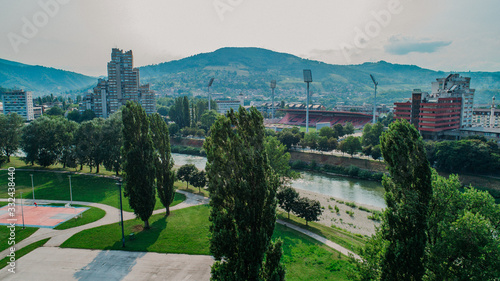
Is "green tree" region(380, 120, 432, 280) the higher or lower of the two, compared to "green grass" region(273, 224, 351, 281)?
higher

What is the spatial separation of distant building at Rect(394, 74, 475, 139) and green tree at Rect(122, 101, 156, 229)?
47.8 m

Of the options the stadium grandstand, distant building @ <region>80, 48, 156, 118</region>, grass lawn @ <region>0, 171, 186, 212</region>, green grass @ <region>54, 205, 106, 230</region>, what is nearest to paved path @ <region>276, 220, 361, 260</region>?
grass lawn @ <region>0, 171, 186, 212</region>

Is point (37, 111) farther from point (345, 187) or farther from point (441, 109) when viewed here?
point (441, 109)

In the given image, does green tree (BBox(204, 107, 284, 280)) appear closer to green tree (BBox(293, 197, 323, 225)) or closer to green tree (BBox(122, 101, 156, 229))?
green tree (BBox(122, 101, 156, 229))

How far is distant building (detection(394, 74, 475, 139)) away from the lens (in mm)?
60438

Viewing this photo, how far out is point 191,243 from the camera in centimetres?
2152

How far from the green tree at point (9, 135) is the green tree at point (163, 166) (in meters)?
30.1

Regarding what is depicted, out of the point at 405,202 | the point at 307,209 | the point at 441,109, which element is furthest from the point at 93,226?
the point at 441,109

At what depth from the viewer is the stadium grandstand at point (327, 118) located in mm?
108500

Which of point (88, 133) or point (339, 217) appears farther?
point (88, 133)

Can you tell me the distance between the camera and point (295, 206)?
2623 centimetres

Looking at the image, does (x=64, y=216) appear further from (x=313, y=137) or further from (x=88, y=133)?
(x=313, y=137)

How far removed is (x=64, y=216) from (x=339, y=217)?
80.8 feet

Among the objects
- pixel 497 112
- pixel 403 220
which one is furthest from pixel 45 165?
pixel 497 112
